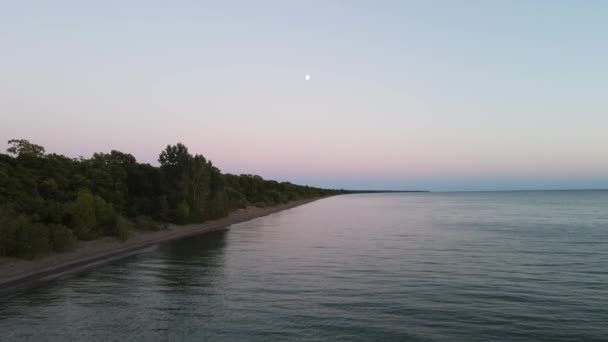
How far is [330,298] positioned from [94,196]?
120 feet

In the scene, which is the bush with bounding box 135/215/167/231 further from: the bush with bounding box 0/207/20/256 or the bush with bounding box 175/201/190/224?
the bush with bounding box 0/207/20/256

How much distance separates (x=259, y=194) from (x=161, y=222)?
77.8 metres

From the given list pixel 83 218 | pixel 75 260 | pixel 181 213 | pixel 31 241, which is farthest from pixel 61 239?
pixel 181 213

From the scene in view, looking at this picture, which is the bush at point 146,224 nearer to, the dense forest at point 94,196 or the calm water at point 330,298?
the dense forest at point 94,196

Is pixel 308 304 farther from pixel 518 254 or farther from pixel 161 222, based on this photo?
pixel 161 222

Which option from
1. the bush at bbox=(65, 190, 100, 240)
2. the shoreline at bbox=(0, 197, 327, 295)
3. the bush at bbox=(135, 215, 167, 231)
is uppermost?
the bush at bbox=(65, 190, 100, 240)

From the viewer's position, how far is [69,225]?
39.3m

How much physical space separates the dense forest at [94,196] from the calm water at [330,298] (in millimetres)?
5747

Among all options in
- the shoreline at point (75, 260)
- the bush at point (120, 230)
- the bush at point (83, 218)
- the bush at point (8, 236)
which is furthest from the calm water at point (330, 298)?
→ the bush at point (120, 230)

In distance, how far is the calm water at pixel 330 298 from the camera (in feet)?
55.2

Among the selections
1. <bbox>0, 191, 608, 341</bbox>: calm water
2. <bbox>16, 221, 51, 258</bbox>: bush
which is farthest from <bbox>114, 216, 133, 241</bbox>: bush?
<bbox>16, 221, 51, 258</bbox>: bush

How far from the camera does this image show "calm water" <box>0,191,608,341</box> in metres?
16.8

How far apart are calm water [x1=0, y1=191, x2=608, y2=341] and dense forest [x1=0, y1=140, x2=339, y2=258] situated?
18.9ft

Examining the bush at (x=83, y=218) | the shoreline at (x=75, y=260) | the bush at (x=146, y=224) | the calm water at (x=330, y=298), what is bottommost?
the calm water at (x=330, y=298)
